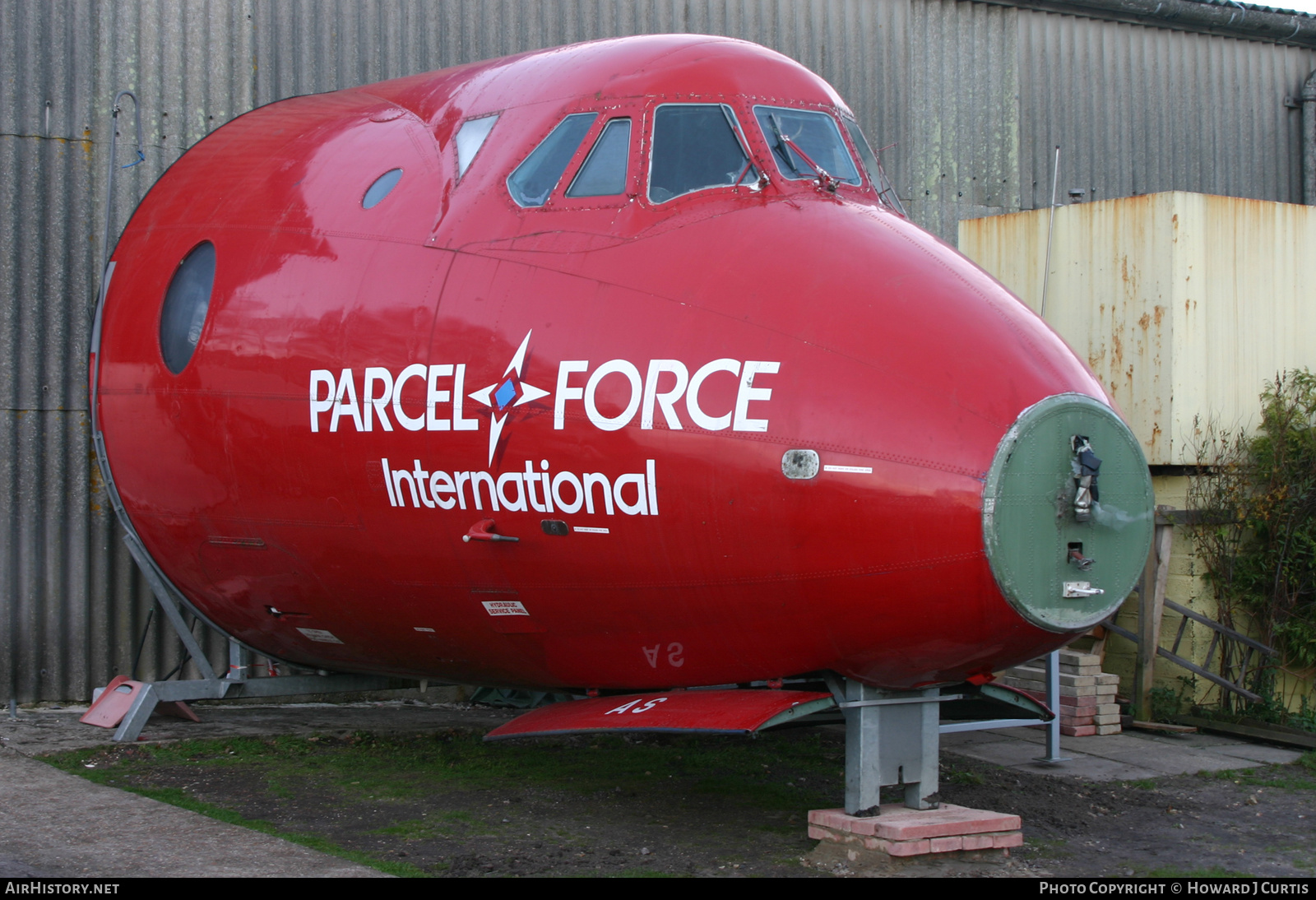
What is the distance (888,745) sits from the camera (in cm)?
718

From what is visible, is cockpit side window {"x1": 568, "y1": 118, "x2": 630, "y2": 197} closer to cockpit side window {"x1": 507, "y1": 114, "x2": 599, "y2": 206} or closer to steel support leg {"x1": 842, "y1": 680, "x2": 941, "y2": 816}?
cockpit side window {"x1": 507, "y1": 114, "x2": 599, "y2": 206}

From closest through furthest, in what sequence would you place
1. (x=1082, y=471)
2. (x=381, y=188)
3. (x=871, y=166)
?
(x=1082, y=471) < (x=381, y=188) < (x=871, y=166)

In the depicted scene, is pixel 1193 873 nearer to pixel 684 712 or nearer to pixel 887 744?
pixel 887 744

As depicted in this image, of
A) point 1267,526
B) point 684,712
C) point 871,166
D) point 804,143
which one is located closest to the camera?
point 684,712

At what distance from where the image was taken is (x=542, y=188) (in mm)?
7750

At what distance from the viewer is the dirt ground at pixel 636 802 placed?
7.28 meters

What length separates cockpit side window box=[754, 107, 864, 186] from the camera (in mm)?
7820

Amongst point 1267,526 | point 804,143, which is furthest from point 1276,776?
point 804,143

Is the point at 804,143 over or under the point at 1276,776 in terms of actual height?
over

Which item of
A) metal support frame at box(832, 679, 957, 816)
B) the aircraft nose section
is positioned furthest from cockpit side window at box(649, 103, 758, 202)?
metal support frame at box(832, 679, 957, 816)

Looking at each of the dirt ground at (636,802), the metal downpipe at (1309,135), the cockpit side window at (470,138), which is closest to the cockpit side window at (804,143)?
the cockpit side window at (470,138)

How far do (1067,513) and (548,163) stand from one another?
11.4ft

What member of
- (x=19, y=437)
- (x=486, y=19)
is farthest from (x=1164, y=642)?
(x=19, y=437)

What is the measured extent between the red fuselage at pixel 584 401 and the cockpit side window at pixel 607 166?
4 centimetres
